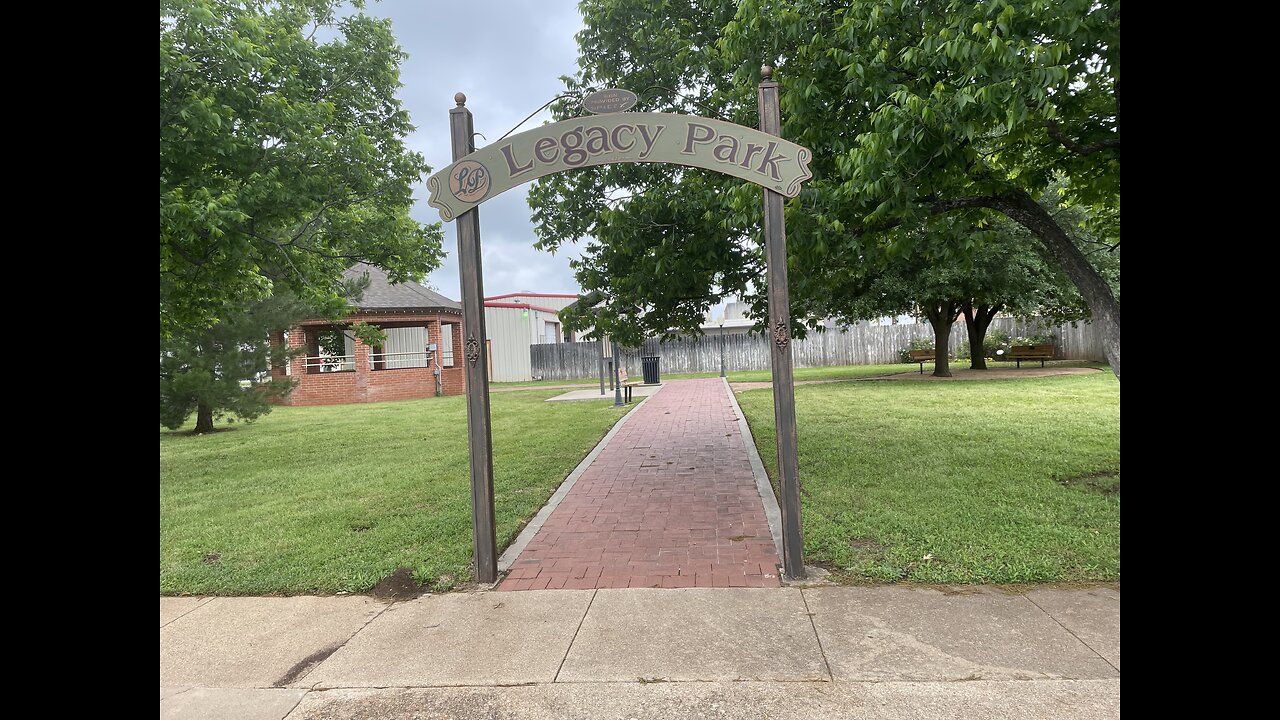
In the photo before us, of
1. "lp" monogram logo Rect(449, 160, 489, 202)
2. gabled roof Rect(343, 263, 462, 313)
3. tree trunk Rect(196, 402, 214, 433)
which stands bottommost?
tree trunk Rect(196, 402, 214, 433)

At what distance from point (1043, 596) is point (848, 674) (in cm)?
165

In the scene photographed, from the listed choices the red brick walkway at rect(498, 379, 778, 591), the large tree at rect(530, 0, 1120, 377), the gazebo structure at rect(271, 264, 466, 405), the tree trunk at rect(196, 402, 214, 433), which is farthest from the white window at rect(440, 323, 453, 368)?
the large tree at rect(530, 0, 1120, 377)

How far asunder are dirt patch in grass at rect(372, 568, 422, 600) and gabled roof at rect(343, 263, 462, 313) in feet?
60.4

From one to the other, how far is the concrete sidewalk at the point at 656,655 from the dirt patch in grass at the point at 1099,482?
2593 millimetres

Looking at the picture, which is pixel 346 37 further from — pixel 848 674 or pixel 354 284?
pixel 848 674

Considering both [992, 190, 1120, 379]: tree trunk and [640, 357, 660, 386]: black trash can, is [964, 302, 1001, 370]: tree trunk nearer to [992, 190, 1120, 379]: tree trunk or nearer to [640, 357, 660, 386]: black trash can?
[640, 357, 660, 386]: black trash can

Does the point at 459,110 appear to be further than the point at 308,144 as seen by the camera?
No

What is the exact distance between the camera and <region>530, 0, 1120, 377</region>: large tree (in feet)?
14.4

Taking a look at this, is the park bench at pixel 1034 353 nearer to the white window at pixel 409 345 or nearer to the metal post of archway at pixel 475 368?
the white window at pixel 409 345

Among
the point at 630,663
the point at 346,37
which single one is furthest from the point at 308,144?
the point at 630,663

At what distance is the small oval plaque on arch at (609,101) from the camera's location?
4457 mm

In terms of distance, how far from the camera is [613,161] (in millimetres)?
4535

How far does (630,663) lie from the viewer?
3.24 metres

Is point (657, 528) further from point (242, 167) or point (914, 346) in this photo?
point (914, 346)
